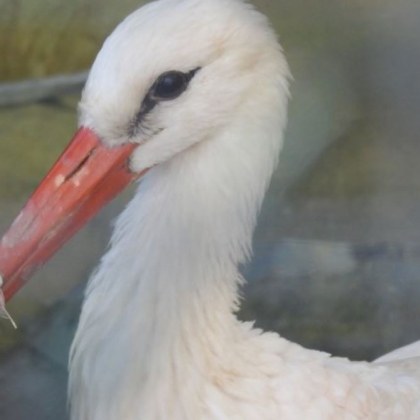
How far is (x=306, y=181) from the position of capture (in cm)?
309

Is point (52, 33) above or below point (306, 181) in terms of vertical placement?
above

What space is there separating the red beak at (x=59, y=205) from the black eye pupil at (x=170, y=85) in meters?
0.09

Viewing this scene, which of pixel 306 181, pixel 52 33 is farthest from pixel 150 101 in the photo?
pixel 52 33

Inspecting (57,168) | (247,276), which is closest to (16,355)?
(247,276)

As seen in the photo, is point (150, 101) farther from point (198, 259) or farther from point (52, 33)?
point (52, 33)

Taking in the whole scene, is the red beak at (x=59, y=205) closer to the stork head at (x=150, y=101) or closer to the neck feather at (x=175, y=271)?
the stork head at (x=150, y=101)

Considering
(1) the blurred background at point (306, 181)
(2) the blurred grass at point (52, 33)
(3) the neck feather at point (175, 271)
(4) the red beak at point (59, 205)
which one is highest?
(4) the red beak at point (59, 205)

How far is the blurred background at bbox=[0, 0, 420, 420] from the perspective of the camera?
2.71 metres

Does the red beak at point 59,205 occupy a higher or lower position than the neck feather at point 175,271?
higher

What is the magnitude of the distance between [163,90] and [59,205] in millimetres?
217

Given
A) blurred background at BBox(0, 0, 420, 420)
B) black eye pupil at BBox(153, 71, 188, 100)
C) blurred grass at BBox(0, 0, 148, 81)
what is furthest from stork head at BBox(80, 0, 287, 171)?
blurred grass at BBox(0, 0, 148, 81)

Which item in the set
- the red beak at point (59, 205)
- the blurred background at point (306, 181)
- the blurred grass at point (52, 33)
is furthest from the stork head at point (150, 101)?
the blurred grass at point (52, 33)

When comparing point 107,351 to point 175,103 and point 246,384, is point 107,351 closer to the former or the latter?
point 246,384

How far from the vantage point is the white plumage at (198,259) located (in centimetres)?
157
